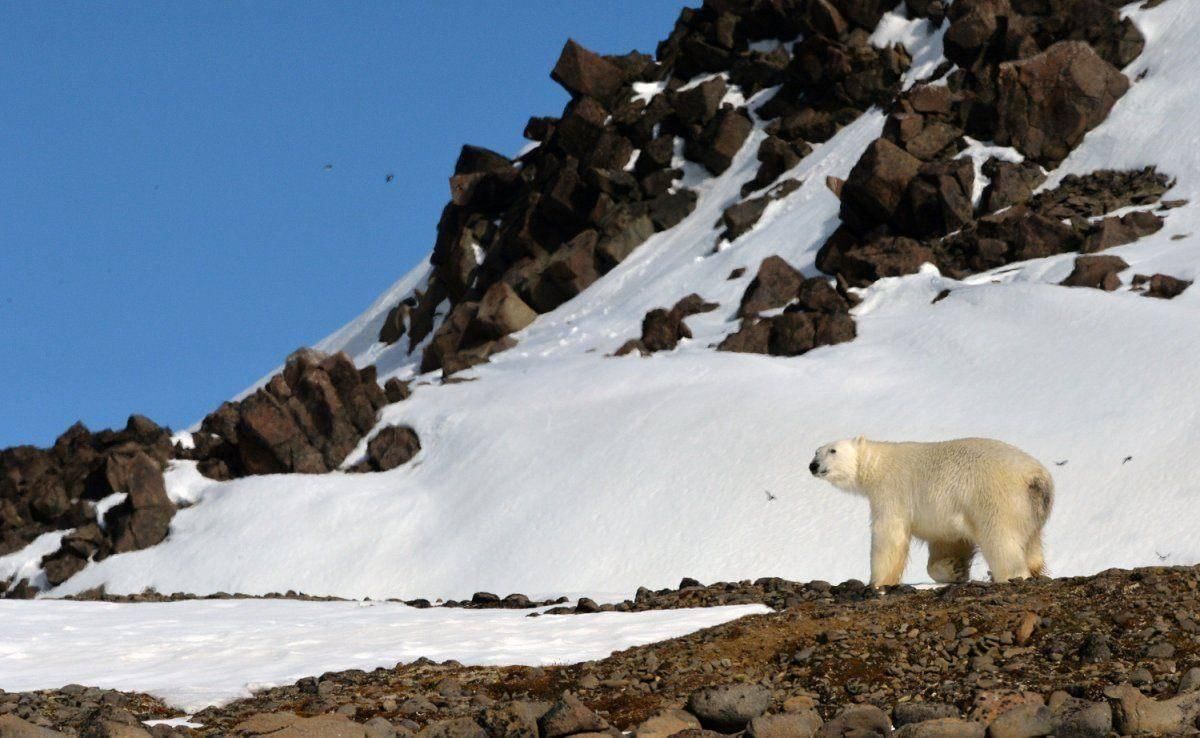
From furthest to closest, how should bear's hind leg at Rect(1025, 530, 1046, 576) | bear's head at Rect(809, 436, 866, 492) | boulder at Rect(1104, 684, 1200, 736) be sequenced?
bear's head at Rect(809, 436, 866, 492) → bear's hind leg at Rect(1025, 530, 1046, 576) → boulder at Rect(1104, 684, 1200, 736)

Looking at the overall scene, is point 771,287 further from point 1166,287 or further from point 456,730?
point 456,730

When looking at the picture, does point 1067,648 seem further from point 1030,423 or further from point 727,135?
point 727,135

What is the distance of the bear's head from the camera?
16.9m

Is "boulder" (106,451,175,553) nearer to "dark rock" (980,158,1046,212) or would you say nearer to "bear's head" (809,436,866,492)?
"bear's head" (809,436,866,492)

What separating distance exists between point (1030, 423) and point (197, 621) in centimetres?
1712

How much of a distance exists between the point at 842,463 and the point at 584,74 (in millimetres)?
51271

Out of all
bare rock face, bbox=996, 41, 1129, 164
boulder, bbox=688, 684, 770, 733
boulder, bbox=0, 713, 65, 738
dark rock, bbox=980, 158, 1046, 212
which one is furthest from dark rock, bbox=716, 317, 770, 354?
boulder, bbox=0, 713, 65, 738

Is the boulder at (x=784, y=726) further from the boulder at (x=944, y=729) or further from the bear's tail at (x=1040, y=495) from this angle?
the bear's tail at (x=1040, y=495)

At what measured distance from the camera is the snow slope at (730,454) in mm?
26031

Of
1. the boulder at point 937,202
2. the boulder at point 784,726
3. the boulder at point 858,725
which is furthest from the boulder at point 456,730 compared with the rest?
the boulder at point 937,202

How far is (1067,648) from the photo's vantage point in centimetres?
1066

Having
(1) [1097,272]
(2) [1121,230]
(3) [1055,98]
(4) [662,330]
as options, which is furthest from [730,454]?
(3) [1055,98]

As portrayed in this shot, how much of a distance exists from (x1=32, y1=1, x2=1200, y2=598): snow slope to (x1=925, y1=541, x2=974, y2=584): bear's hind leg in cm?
754

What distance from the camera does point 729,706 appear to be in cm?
911
